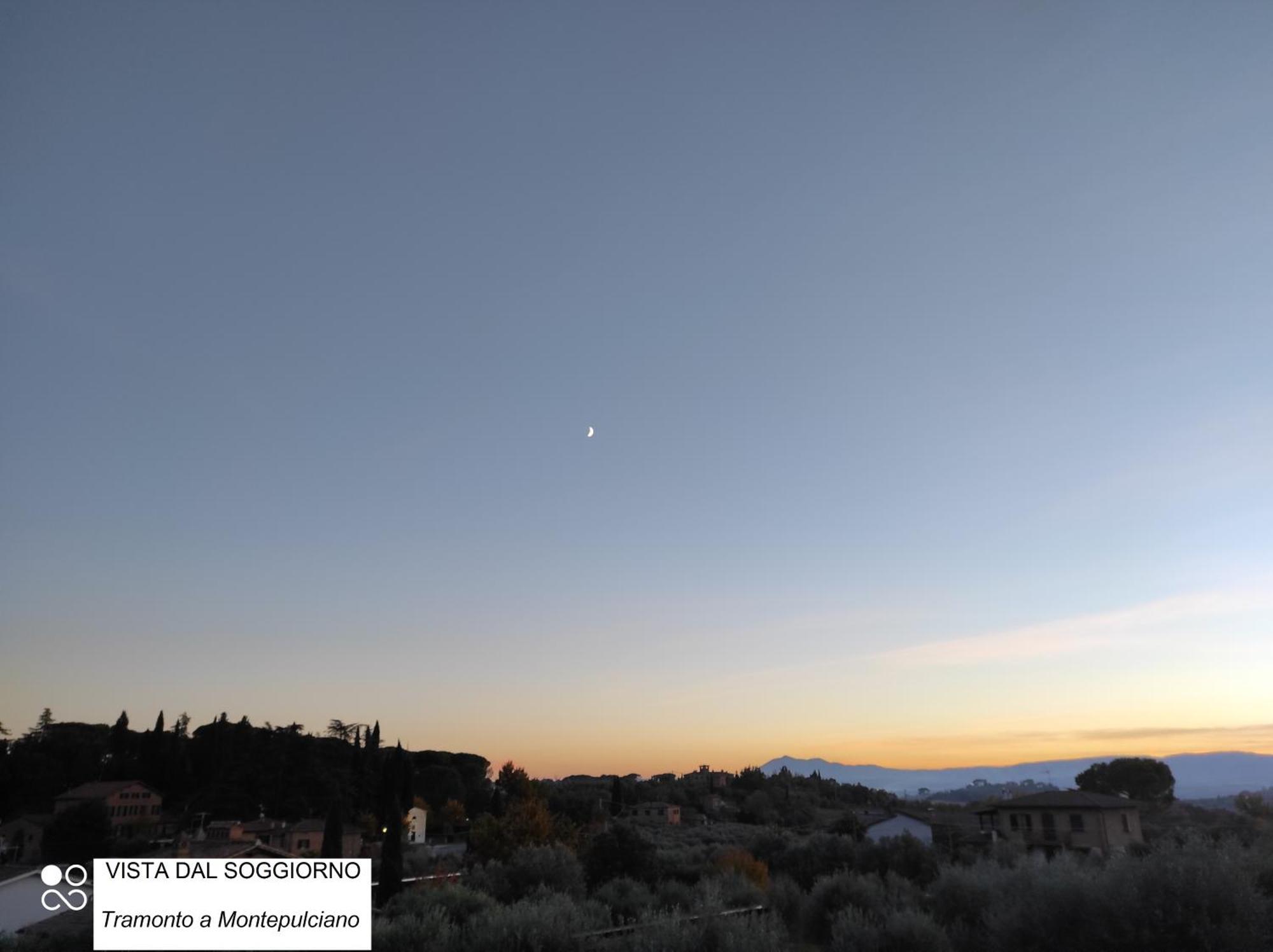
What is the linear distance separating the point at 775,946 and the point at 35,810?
73437mm

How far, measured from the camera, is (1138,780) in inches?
3039

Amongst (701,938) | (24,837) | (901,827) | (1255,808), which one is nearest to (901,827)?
(901,827)

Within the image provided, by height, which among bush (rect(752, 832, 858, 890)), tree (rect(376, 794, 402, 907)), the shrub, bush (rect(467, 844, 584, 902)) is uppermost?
bush (rect(467, 844, 584, 902))

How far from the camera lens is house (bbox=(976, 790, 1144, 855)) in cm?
4125

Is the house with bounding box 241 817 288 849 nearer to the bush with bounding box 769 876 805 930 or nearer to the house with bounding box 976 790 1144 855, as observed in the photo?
the bush with bounding box 769 876 805 930

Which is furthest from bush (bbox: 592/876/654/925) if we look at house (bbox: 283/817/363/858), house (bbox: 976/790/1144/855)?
house (bbox: 283/817/363/858)

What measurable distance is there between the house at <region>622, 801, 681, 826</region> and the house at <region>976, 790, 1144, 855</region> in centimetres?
3243

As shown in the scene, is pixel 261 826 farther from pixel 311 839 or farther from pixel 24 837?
pixel 24 837

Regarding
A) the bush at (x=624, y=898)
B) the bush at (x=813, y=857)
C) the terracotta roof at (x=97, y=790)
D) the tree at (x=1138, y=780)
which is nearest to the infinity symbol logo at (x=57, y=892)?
the bush at (x=624, y=898)

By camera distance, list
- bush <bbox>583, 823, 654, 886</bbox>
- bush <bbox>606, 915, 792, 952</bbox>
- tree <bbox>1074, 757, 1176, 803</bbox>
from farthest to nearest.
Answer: tree <bbox>1074, 757, 1176, 803</bbox> → bush <bbox>583, 823, 654, 886</bbox> → bush <bbox>606, 915, 792, 952</bbox>

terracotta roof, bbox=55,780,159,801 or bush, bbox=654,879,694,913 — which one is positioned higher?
terracotta roof, bbox=55,780,159,801

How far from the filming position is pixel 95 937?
13234 millimetres

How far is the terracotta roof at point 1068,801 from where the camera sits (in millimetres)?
42344

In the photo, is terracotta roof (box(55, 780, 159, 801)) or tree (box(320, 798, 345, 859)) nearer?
tree (box(320, 798, 345, 859))
